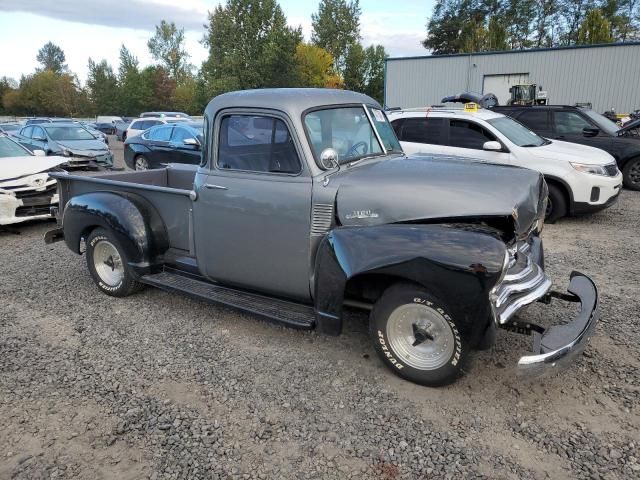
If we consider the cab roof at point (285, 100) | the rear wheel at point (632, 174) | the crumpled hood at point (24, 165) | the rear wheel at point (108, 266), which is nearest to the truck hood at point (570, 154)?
the rear wheel at point (632, 174)

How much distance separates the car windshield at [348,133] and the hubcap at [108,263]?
257cm

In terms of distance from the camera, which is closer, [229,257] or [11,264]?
[229,257]

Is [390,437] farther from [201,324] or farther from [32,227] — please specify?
[32,227]

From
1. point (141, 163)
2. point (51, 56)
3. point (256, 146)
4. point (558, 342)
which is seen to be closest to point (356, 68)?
point (141, 163)

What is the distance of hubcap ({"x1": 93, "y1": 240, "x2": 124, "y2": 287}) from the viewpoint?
16.6 feet

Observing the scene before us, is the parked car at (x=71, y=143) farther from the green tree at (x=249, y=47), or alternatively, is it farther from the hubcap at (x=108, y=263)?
the green tree at (x=249, y=47)

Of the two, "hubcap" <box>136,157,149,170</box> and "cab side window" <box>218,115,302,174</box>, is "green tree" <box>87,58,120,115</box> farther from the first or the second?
"cab side window" <box>218,115,302,174</box>

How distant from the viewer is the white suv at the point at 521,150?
25.2ft

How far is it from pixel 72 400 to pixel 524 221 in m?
3.35

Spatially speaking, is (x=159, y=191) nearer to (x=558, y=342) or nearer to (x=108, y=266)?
(x=108, y=266)

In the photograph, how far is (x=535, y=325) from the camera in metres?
3.27

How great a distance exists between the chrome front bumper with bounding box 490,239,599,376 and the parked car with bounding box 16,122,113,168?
12.8 m

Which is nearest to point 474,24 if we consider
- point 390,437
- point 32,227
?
point 32,227

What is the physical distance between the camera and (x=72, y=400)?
11.0 feet
